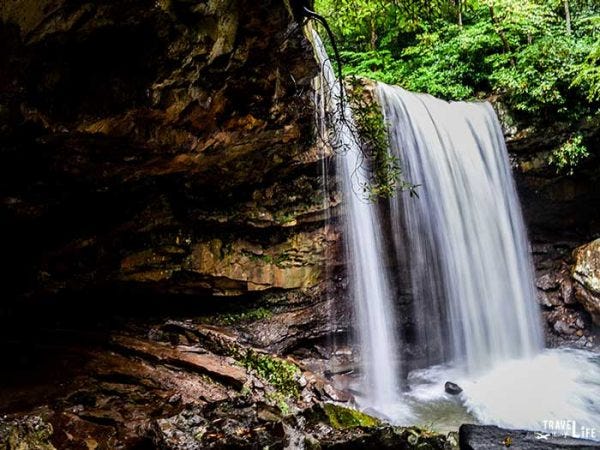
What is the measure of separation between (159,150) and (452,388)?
616 cm

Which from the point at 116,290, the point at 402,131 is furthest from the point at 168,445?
the point at 402,131

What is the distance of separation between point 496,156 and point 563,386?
4.57 m

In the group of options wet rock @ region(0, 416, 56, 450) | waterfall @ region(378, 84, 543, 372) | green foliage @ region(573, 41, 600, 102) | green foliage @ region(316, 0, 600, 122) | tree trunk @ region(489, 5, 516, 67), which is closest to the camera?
wet rock @ region(0, 416, 56, 450)

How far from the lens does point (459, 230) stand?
9031 mm

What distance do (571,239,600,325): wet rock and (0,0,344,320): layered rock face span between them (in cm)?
555

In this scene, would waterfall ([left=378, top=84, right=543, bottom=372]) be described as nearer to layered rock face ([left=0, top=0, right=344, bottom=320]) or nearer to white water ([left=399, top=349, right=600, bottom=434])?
white water ([left=399, top=349, right=600, bottom=434])

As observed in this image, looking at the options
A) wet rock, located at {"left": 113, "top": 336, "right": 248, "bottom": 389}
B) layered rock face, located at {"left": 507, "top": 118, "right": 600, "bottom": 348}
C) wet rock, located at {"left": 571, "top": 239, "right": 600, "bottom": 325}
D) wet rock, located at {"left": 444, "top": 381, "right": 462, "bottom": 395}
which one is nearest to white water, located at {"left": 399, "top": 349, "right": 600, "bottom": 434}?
wet rock, located at {"left": 444, "top": 381, "right": 462, "bottom": 395}

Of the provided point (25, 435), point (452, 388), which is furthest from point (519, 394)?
point (25, 435)

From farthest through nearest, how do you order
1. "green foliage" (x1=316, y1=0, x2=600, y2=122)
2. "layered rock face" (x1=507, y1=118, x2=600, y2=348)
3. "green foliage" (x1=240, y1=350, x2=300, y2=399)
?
"layered rock face" (x1=507, y1=118, x2=600, y2=348) < "green foliage" (x1=316, y1=0, x2=600, y2=122) < "green foliage" (x1=240, y1=350, x2=300, y2=399)

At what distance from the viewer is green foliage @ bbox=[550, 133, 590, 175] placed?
9.16m

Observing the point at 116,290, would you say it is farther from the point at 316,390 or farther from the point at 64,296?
the point at 316,390

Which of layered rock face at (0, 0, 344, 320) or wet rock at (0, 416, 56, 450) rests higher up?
layered rock face at (0, 0, 344, 320)

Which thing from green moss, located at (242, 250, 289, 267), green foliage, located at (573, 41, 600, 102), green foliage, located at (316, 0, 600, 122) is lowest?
green moss, located at (242, 250, 289, 267)

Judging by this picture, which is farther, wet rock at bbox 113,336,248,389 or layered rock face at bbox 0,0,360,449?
wet rock at bbox 113,336,248,389
